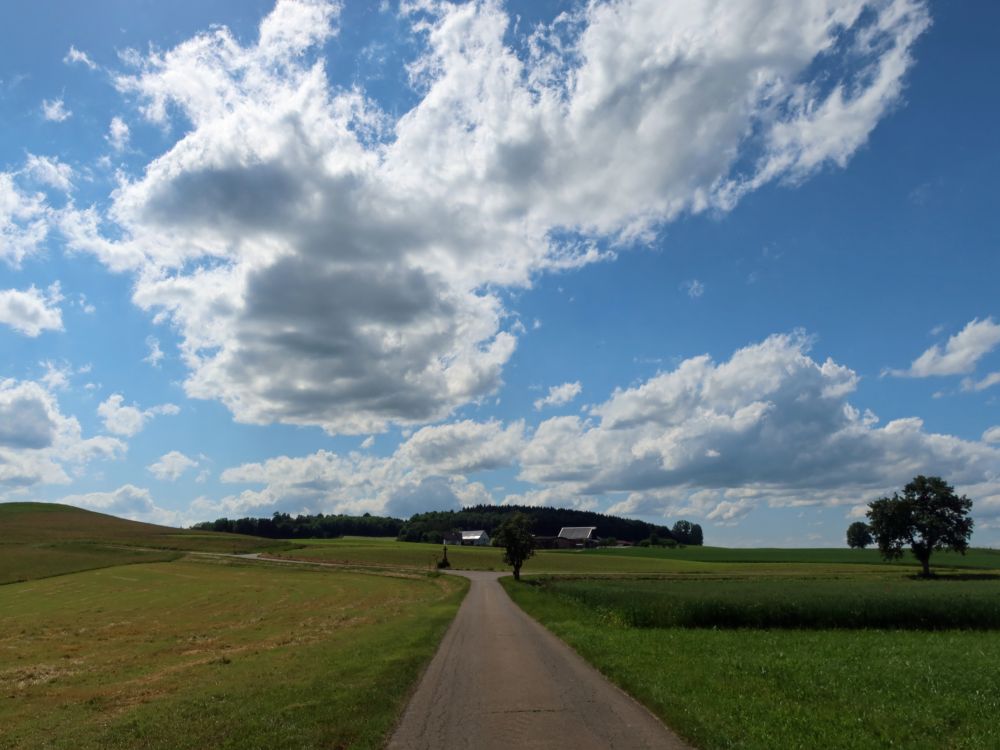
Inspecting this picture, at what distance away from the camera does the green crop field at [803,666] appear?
12.4m

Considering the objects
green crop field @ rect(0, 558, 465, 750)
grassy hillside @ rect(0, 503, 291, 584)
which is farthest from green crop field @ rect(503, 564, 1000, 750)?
grassy hillside @ rect(0, 503, 291, 584)

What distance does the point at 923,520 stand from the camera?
304ft

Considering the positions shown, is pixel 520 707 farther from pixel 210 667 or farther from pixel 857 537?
pixel 857 537

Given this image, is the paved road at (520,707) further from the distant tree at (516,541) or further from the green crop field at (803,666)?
the distant tree at (516,541)

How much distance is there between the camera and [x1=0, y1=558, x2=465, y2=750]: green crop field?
13.2 metres

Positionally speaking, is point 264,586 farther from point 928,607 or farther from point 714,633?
point 928,607

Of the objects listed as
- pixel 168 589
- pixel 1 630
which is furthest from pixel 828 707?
pixel 168 589

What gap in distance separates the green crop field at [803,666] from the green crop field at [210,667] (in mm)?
6153

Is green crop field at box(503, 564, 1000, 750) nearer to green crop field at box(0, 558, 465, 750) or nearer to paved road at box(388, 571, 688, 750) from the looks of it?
paved road at box(388, 571, 688, 750)

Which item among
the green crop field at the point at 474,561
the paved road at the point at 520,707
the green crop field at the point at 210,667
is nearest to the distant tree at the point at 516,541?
the green crop field at the point at 474,561

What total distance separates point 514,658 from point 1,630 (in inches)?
1228

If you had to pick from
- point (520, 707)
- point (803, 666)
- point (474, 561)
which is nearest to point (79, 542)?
point (474, 561)

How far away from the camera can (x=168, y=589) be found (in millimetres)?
62312

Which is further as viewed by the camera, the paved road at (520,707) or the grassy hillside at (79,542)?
the grassy hillside at (79,542)
